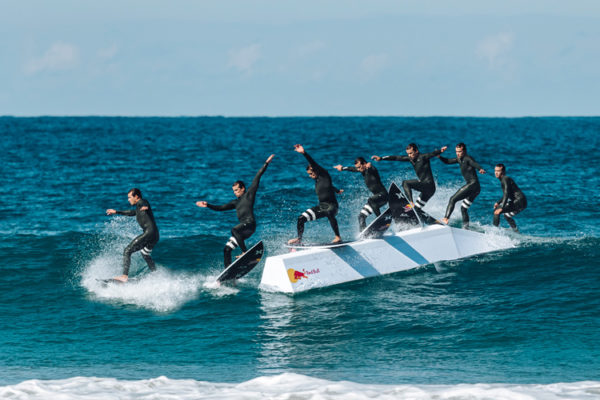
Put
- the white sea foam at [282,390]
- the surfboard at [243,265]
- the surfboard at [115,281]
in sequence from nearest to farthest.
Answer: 1. the white sea foam at [282,390]
2. the surfboard at [243,265]
3. the surfboard at [115,281]

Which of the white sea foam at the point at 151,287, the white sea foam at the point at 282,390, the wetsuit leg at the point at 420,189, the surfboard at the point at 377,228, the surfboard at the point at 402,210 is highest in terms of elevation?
the wetsuit leg at the point at 420,189

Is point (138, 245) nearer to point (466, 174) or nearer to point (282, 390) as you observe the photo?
point (282, 390)

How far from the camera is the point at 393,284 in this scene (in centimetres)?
1611

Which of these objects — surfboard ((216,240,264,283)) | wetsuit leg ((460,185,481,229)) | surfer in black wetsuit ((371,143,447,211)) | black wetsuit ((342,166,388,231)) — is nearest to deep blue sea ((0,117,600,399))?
surfboard ((216,240,264,283))

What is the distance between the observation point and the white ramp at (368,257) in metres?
15.5

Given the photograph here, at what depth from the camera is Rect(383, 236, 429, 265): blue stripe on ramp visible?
56.1ft

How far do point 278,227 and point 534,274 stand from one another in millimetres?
9949

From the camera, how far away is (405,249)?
56.5ft

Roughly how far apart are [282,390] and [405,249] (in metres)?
7.68

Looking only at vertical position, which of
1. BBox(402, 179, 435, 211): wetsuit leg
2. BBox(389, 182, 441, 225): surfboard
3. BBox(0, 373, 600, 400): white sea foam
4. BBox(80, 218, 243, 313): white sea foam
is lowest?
BBox(0, 373, 600, 400): white sea foam

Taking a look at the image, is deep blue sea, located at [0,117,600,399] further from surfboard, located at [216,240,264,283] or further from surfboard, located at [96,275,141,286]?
surfboard, located at [216,240,264,283]

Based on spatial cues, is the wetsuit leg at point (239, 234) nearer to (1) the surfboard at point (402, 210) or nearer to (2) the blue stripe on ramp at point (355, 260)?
(2) the blue stripe on ramp at point (355, 260)

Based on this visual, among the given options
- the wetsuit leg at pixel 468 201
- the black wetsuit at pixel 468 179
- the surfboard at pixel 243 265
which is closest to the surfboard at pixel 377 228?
the black wetsuit at pixel 468 179

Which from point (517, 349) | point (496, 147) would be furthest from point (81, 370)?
point (496, 147)
